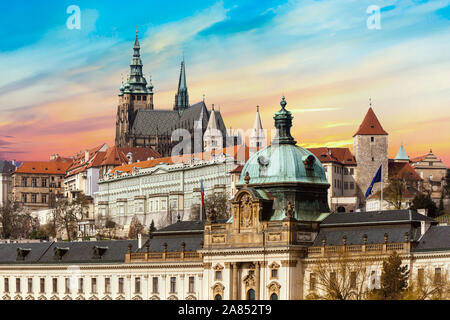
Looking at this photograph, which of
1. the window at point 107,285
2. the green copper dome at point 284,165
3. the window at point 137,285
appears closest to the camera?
the green copper dome at point 284,165

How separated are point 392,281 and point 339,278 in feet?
38.8

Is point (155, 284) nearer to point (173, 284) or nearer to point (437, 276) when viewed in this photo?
point (173, 284)

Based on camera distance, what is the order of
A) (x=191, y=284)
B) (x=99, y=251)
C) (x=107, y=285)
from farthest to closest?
(x=99, y=251)
(x=107, y=285)
(x=191, y=284)

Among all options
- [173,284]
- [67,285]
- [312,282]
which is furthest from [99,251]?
[312,282]

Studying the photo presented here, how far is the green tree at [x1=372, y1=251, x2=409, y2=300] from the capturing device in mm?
101625

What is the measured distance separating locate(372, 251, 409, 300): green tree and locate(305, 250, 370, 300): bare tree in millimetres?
2512

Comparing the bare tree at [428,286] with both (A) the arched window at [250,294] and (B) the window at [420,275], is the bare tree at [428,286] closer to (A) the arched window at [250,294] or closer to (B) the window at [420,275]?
(B) the window at [420,275]

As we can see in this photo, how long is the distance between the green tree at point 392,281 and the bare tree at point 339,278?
251cm

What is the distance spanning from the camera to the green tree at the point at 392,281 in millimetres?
101625

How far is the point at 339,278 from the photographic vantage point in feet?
377

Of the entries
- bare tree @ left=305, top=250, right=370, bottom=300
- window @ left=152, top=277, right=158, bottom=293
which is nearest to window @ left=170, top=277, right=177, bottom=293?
window @ left=152, top=277, right=158, bottom=293

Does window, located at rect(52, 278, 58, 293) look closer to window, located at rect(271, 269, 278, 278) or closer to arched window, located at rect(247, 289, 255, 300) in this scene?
arched window, located at rect(247, 289, 255, 300)

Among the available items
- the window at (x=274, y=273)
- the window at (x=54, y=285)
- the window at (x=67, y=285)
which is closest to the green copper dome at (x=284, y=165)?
the window at (x=274, y=273)
